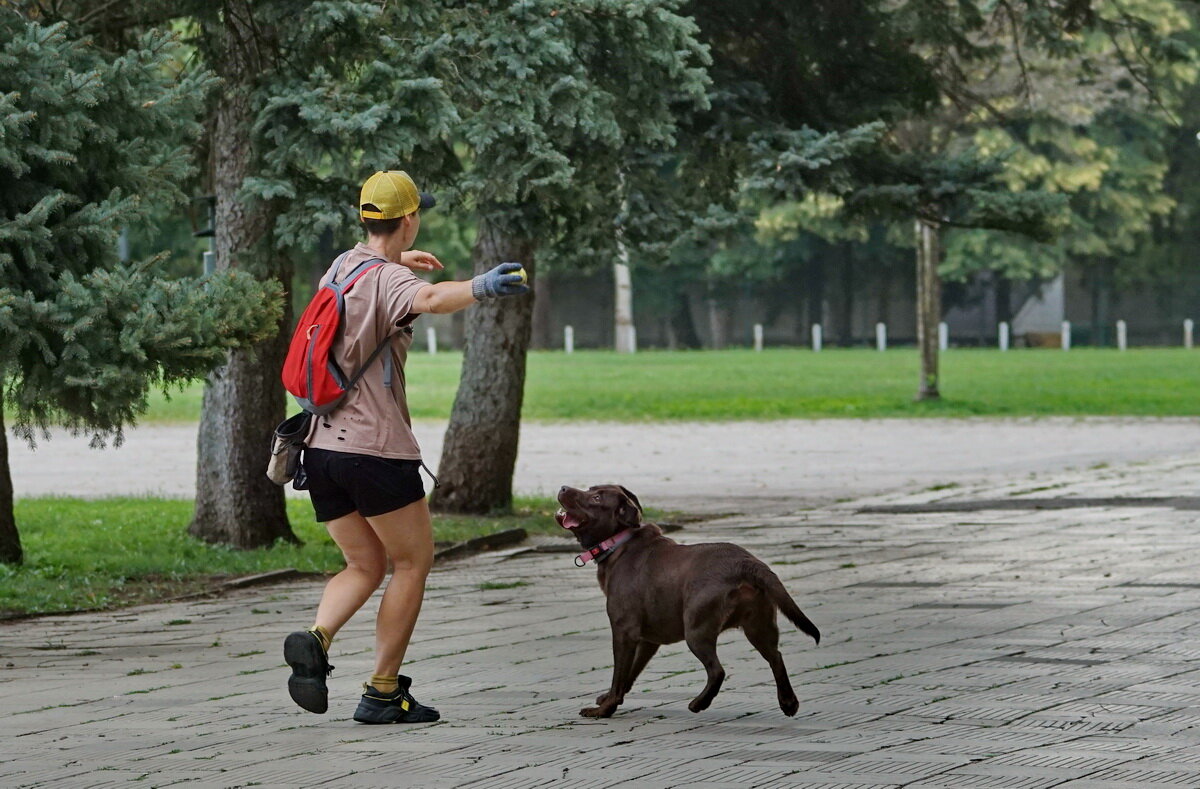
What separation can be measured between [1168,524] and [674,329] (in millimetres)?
58434

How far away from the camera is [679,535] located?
13.9 metres

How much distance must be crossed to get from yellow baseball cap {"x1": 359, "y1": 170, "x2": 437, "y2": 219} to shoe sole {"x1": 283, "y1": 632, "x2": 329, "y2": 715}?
56.6 inches

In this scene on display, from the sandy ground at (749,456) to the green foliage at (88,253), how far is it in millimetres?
7406

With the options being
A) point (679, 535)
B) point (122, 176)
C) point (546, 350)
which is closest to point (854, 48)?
point (679, 535)

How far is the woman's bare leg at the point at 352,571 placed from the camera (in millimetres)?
6824

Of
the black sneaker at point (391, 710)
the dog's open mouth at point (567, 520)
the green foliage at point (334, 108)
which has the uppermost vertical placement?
the green foliage at point (334, 108)

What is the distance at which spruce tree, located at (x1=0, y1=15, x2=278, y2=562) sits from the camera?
28.6 ft

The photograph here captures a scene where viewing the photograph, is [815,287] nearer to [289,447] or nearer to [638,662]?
[638,662]

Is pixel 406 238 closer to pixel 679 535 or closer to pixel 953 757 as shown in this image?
pixel 953 757

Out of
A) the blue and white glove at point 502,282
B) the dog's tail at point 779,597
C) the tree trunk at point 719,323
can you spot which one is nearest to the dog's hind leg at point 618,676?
the dog's tail at point 779,597

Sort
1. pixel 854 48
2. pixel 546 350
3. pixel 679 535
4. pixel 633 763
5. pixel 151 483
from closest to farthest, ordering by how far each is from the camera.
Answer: pixel 633 763 < pixel 679 535 < pixel 854 48 < pixel 151 483 < pixel 546 350

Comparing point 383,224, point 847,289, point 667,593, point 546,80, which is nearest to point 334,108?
point 546,80

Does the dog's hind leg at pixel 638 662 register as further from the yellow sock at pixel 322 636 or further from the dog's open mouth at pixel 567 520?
the yellow sock at pixel 322 636

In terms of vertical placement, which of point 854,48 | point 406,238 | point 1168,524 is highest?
point 854,48
